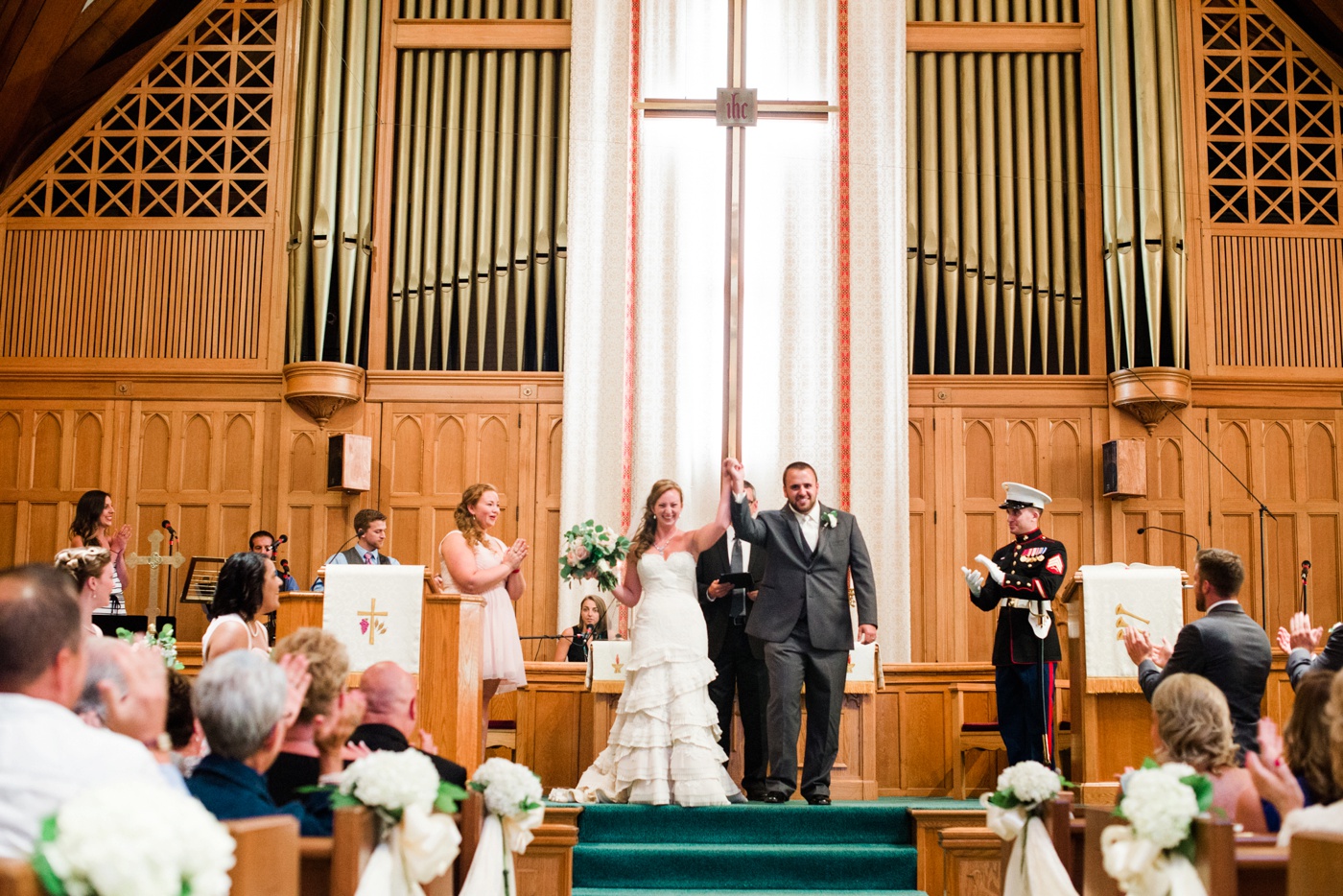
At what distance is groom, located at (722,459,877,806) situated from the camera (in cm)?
608

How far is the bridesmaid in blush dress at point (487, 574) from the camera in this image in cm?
617

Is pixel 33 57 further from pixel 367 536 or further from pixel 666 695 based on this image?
pixel 666 695

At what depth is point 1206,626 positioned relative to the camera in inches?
182

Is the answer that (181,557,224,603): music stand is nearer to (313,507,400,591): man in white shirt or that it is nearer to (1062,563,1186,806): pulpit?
(313,507,400,591): man in white shirt

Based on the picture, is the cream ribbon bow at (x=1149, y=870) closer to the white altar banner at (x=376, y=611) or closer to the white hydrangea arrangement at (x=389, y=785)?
the white hydrangea arrangement at (x=389, y=785)

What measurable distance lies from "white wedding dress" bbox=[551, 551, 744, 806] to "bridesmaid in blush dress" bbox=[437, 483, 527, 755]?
0.53 meters

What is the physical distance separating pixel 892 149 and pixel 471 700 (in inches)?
216

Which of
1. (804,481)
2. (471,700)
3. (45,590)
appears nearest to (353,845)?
(45,590)

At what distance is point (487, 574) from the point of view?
6172 millimetres

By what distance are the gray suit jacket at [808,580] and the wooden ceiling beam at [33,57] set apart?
5.45m

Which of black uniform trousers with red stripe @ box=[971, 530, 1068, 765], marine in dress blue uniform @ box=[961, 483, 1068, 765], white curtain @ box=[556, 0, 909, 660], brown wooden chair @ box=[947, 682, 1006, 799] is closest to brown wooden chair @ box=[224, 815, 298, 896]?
marine in dress blue uniform @ box=[961, 483, 1068, 765]

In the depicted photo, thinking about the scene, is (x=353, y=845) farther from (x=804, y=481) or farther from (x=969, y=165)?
(x=969, y=165)

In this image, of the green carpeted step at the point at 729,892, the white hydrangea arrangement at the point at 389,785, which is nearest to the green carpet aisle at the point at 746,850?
the green carpeted step at the point at 729,892

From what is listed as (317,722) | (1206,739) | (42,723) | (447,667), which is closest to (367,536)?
(447,667)
